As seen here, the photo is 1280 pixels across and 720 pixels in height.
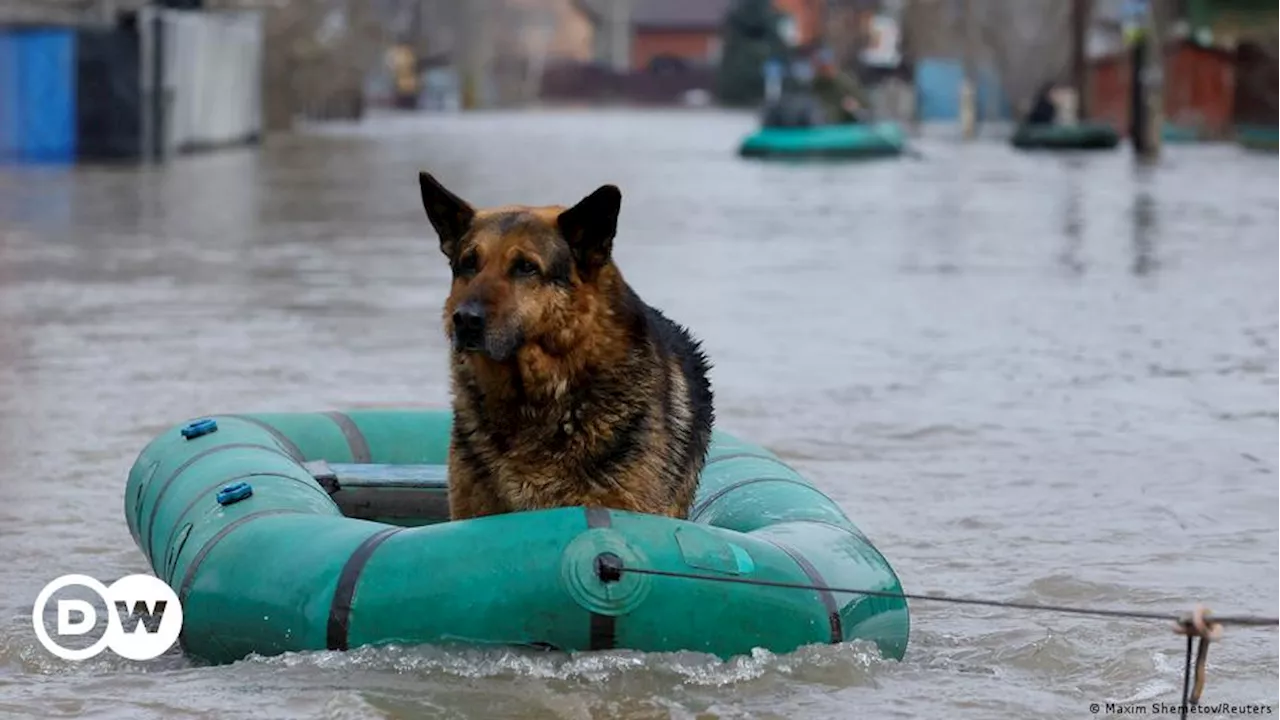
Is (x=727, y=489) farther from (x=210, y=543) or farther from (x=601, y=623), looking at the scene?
(x=210, y=543)

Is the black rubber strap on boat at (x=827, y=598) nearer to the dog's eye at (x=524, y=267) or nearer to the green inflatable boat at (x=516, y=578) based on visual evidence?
the green inflatable boat at (x=516, y=578)

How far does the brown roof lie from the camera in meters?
181

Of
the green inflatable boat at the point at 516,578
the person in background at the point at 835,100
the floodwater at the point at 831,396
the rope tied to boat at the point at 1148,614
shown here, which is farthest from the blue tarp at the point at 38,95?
the rope tied to boat at the point at 1148,614

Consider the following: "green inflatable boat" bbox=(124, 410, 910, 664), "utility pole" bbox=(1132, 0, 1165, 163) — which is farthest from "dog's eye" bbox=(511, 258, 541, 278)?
"utility pole" bbox=(1132, 0, 1165, 163)

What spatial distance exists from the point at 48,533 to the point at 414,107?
128 metres

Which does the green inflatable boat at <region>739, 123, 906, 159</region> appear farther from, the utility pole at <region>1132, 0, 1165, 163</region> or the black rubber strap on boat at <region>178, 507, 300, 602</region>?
the black rubber strap on boat at <region>178, 507, 300, 602</region>

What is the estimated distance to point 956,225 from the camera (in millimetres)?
31766

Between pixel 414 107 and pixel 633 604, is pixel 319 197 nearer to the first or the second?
pixel 633 604

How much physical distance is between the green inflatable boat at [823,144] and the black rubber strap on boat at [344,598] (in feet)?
151

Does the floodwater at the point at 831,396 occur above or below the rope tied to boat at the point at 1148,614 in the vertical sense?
below

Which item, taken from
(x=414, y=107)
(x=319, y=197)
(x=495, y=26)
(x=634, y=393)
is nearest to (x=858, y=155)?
(x=319, y=197)

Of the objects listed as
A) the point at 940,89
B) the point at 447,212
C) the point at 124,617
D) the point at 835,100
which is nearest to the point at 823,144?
the point at 835,100

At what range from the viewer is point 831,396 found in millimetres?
15125

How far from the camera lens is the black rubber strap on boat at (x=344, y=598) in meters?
7.64
